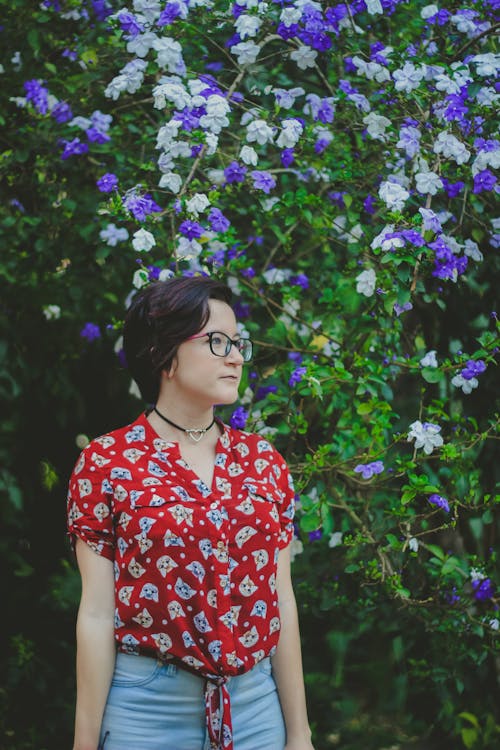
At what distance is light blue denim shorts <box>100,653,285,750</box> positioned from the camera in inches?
65.6

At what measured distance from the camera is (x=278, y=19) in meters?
2.35

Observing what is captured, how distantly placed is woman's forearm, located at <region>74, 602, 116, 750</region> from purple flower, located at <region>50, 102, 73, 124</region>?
168 cm

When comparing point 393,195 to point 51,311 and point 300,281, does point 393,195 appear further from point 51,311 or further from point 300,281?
point 51,311

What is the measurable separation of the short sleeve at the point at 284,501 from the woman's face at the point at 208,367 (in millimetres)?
181

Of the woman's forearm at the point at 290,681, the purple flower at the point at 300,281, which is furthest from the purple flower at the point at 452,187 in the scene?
the woman's forearm at the point at 290,681

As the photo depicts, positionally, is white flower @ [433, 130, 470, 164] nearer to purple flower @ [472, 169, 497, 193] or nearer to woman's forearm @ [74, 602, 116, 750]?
purple flower @ [472, 169, 497, 193]

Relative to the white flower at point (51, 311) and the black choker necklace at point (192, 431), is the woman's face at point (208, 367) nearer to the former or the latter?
the black choker necklace at point (192, 431)

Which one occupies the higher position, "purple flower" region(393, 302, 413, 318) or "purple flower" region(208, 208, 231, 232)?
"purple flower" region(208, 208, 231, 232)

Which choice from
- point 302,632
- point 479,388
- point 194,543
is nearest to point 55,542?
point 302,632

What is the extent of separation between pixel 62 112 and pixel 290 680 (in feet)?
6.04

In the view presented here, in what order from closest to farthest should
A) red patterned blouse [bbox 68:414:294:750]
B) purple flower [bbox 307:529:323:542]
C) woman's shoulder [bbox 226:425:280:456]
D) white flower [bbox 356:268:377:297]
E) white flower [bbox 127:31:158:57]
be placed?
1. red patterned blouse [bbox 68:414:294:750]
2. woman's shoulder [bbox 226:425:280:456]
3. white flower [bbox 356:268:377:297]
4. white flower [bbox 127:31:158:57]
5. purple flower [bbox 307:529:323:542]

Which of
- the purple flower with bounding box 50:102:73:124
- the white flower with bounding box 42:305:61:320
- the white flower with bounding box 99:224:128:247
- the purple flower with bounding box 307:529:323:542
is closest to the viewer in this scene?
the purple flower with bounding box 307:529:323:542

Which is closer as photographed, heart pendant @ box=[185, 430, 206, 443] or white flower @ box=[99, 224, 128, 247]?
heart pendant @ box=[185, 430, 206, 443]

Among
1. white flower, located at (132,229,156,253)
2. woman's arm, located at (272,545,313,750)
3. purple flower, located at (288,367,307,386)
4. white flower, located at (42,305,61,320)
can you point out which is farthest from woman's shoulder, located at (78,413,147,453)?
white flower, located at (42,305,61,320)
